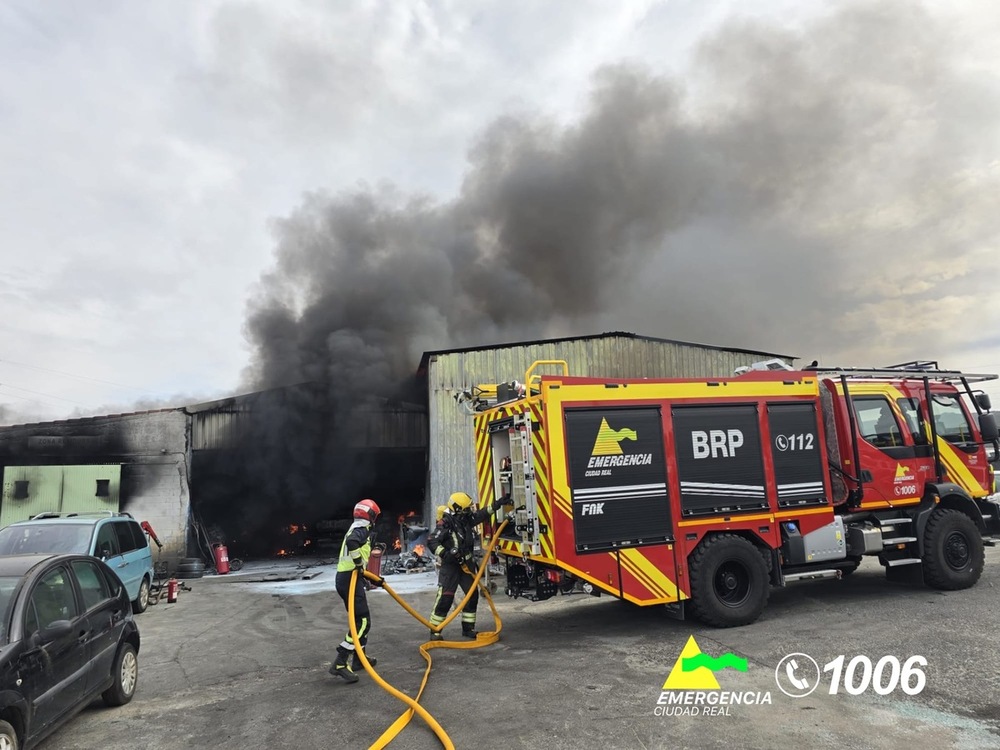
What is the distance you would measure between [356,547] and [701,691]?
3038mm

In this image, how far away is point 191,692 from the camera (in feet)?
17.4

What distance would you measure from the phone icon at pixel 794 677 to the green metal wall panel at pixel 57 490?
570 inches

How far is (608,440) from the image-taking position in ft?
20.9

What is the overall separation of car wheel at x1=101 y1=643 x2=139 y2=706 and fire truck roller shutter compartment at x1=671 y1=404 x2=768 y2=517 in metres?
5.10

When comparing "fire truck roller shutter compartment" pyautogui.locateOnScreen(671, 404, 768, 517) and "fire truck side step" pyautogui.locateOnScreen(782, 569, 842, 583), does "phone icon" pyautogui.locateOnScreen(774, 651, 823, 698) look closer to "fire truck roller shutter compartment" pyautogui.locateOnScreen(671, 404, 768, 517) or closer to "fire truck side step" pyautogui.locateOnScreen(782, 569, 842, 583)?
"fire truck side step" pyautogui.locateOnScreen(782, 569, 842, 583)

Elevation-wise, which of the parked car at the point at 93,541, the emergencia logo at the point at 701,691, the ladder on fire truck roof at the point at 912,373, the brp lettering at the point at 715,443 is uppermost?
the ladder on fire truck roof at the point at 912,373

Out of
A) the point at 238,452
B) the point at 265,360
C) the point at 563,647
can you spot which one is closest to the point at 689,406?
the point at 563,647

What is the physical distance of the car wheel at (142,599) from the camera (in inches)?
367

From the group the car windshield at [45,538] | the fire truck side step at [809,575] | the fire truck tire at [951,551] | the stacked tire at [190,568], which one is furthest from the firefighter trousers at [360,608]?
the stacked tire at [190,568]

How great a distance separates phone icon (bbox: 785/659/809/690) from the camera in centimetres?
480

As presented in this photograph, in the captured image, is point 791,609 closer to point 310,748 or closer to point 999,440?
point 999,440

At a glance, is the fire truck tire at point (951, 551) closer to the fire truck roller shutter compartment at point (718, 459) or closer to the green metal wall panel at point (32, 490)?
the fire truck roller shutter compartment at point (718, 459)

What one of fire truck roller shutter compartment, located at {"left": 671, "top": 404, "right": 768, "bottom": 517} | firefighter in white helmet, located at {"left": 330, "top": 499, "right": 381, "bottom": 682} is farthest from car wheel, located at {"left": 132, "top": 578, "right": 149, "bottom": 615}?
fire truck roller shutter compartment, located at {"left": 671, "top": 404, "right": 768, "bottom": 517}

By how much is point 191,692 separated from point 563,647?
3.29 meters
